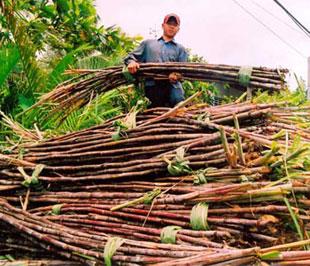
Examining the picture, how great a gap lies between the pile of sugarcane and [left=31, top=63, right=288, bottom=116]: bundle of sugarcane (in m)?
0.14

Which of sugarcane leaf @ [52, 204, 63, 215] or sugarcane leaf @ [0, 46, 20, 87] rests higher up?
sugarcane leaf @ [0, 46, 20, 87]

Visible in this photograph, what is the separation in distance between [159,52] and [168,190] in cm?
182

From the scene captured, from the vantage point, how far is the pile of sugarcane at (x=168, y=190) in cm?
145

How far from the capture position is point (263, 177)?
1.55 m

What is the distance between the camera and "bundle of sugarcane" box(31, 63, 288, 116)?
196 centimetres

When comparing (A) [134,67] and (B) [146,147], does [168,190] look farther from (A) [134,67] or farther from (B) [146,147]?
(A) [134,67]

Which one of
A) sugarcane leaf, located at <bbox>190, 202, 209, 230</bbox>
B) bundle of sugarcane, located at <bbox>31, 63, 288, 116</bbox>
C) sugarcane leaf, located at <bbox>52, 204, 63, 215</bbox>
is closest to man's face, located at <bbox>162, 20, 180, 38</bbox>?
bundle of sugarcane, located at <bbox>31, 63, 288, 116</bbox>

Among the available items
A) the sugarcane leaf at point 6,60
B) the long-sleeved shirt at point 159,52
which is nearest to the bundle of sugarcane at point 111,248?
the long-sleeved shirt at point 159,52

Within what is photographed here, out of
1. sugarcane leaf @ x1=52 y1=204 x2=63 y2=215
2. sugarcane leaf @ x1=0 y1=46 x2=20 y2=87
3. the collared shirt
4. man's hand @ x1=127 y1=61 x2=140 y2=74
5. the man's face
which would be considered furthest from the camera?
sugarcane leaf @ x1=0 y1=46 x2=20 y2=87

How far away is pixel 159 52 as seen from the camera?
336cm

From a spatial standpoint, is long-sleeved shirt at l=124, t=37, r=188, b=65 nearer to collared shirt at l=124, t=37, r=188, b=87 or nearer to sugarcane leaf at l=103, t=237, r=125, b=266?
collared shirt at l=124, t=37, r=188, b=87

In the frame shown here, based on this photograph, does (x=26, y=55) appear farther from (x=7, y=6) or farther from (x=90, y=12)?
(x=90, y=12)

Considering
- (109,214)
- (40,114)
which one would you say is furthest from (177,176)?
(40,114)

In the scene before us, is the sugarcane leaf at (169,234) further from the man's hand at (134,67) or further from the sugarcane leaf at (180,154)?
the man's hand at (134,67)
